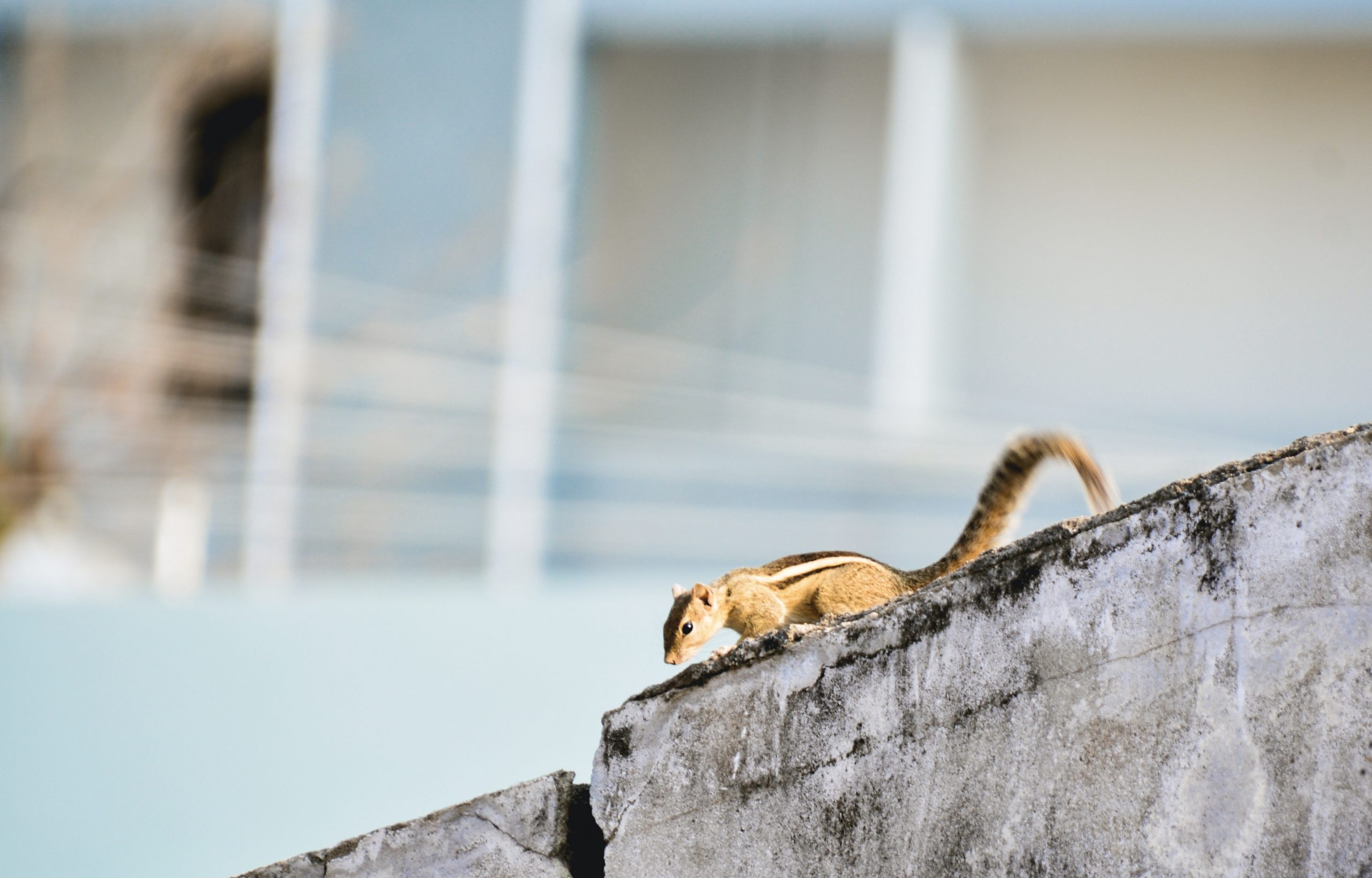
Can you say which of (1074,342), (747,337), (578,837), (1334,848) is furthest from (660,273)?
(1334,848)

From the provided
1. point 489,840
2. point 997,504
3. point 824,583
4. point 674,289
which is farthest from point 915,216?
point 489,840

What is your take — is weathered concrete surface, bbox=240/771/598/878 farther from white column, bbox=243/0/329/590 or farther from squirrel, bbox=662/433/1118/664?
white column, bbox=243/0/329/590

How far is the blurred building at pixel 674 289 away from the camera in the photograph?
6.30m

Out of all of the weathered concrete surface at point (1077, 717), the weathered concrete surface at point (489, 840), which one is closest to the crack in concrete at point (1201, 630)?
the weathered concrete surface at point (1077, 717)

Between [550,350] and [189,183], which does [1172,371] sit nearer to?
[550,350]

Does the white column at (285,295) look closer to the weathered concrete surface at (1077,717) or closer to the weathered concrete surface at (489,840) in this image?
the weathered concrete surface at (489,840)

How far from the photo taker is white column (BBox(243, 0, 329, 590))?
6.90 metres

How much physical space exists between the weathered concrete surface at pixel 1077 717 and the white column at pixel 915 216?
15.6 ft

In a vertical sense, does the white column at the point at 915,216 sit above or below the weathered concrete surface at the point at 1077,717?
above

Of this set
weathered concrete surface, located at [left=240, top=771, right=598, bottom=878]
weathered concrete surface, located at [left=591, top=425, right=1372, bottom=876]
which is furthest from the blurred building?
weathered concrete surface, located at [left=591, top=425, right=1372, bottom=876]

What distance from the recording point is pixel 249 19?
756 centimetres

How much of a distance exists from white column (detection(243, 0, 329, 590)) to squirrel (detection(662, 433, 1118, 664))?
13.4 feet

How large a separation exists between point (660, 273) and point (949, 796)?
18.1 ft

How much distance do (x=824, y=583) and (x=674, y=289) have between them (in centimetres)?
434
